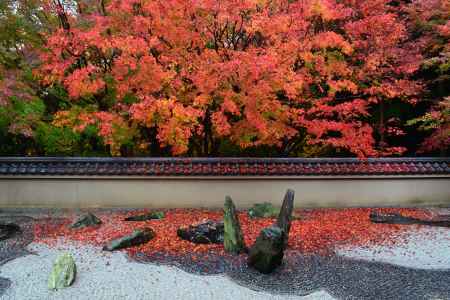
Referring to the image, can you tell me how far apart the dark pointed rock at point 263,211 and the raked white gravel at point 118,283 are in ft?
15.5

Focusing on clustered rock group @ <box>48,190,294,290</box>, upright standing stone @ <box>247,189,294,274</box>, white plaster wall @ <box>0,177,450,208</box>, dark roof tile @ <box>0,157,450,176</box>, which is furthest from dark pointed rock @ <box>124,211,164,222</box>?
upright standing stone @ <box>247,189,294,274</box>

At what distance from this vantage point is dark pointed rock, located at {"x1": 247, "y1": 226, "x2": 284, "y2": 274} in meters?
8.25

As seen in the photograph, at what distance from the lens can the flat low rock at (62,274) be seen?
7.48 meters

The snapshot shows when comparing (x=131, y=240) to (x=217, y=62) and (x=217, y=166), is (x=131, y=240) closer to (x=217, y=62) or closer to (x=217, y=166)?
(x=217, y=166)

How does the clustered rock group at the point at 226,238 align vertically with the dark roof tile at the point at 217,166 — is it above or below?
below

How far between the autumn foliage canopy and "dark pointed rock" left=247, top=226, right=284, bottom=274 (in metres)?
4.48

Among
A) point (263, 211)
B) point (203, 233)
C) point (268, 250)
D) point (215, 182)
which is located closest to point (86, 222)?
point (203, 233)

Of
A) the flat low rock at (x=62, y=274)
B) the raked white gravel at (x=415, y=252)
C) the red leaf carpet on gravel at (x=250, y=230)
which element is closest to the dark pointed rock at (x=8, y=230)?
the red leaf carpet on gravel at (x=250, y=230)

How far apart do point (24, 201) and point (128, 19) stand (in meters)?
7.02

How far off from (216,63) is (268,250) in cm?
583

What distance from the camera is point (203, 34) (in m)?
12.5

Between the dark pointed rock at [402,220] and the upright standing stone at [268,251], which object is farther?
the dark pointed rock at [402,220]

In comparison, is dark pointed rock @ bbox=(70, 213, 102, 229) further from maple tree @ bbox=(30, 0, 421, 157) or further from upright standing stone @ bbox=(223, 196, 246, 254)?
upright standing stone @ bbox=(223, 196, 246, 254)

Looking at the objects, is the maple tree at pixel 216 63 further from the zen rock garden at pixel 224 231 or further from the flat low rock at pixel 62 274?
the flat low rock at pixel 62 274
